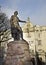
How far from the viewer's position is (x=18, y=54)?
28.6 meters

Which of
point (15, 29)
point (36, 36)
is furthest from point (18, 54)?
point (36, 36)

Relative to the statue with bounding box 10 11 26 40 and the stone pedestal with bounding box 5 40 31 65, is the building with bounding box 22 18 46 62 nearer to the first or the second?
the statue with bounding box 10 11 26 40

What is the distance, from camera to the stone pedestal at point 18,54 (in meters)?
28.4

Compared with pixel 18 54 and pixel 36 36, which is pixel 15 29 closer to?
pixel 18 54

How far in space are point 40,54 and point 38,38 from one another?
21.9 feet

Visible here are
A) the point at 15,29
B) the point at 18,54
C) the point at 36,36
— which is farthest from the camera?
the point at 36,36

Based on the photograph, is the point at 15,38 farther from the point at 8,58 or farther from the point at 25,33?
the point at 25,33

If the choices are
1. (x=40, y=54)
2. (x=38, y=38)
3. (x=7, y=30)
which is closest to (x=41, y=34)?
(x=38, y=38)

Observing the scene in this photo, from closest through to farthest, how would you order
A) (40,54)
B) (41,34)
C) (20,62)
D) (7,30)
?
(20,62), (7,30), (40,54), (41,34)

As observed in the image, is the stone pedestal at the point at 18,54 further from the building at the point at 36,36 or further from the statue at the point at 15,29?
the building at the point at 36,36

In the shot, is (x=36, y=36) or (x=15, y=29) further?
(x=36, y=36)

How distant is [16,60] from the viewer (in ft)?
93.1

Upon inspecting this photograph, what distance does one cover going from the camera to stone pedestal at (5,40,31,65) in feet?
93.1

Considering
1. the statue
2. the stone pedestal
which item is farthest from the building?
the stone pedestal
